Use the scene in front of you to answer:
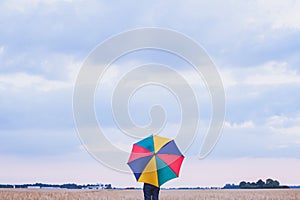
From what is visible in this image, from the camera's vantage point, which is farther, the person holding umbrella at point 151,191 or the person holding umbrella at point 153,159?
the person holding umbrella at point 151,191

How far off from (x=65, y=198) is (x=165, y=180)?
1063 cm

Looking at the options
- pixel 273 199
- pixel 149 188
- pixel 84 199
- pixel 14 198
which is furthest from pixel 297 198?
pixel 149 188

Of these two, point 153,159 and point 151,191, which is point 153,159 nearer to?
point 153,159

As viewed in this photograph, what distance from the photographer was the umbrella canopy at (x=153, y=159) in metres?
14.0

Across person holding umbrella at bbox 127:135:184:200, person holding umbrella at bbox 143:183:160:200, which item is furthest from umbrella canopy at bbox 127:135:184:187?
person holding umbrella at bbox 143:183:160:200

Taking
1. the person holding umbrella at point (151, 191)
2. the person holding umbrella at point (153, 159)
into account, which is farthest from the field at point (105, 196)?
the person holding umbrella at point (153, 159)

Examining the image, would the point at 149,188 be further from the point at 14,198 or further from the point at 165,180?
the point at 14,198

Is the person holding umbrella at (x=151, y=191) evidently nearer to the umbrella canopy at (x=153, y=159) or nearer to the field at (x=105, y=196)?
the umbrella canopy at (x=153, y=159)

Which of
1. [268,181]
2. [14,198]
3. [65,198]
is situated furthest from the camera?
[268,181]

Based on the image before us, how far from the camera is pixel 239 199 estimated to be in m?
27.0

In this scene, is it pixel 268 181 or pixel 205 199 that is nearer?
pixel 205 199

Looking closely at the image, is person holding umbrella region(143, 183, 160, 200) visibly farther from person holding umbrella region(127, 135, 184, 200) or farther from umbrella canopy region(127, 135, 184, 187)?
umbrella canopy region(127, 135, 184, 187)

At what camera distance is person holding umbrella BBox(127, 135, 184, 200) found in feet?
46.0

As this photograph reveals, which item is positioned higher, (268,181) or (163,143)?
(268,181)
